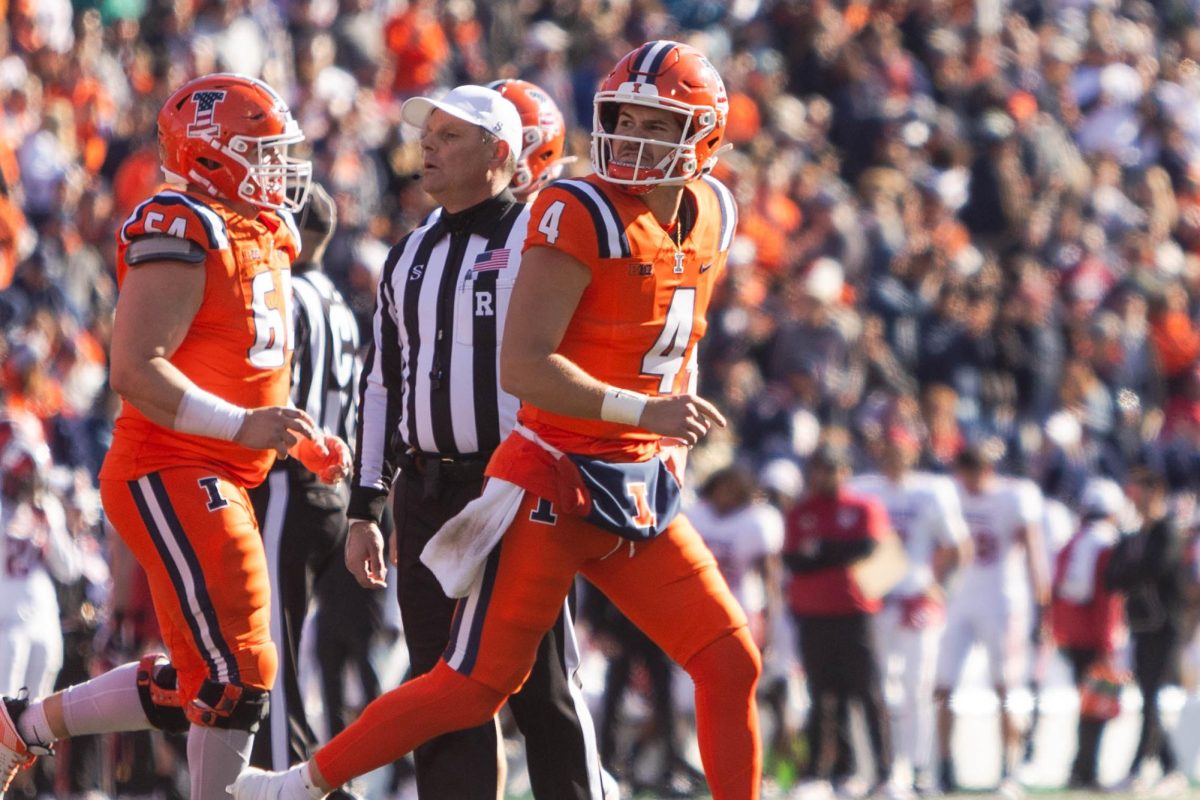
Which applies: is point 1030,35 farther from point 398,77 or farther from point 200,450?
point 200,450

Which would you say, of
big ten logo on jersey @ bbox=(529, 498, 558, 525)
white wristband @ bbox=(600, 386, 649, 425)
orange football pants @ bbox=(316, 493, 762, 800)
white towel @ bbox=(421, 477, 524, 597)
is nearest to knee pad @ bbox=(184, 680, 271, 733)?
orange football pants @ bbox=(316, 493, 762, 800)

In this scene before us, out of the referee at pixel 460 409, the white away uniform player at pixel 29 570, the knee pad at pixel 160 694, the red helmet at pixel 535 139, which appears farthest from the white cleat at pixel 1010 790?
the knee pad at pixel 160 694

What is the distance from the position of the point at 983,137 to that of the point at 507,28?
3.48m

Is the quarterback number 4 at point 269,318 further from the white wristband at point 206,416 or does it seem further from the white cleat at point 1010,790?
the white cleat at point 1010,790

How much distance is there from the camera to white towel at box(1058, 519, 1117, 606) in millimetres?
11555

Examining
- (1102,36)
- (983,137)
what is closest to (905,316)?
(983,137)

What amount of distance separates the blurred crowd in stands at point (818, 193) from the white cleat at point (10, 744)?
116 inches

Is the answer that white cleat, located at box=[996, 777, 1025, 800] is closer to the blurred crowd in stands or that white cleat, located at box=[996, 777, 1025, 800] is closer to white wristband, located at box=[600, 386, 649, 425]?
the blurred crowd in stands

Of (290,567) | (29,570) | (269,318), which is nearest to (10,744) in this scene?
(290,567)

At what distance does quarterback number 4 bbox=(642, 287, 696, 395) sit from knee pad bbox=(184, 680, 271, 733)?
1336mm

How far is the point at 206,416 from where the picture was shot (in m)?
5.66

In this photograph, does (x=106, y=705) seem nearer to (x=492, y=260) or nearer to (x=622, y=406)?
(x=492, y=260)

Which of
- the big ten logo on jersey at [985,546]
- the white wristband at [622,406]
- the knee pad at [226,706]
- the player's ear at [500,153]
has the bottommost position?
the big ten logo on jersey at [985,546]

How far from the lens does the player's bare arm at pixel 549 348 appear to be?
5203mm
